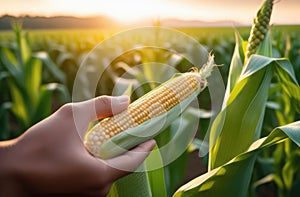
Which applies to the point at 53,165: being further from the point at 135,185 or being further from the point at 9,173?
the point at 135,185

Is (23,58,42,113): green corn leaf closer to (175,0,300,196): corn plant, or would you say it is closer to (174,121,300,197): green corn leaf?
(175,0,300,196): corn plant

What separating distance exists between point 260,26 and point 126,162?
2.52ft

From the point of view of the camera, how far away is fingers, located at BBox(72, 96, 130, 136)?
1102 millimetres

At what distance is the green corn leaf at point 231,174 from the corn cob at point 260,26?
0.46 meters

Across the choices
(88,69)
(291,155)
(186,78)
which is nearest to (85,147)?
(186,78)

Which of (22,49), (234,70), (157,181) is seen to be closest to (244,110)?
(234,70)

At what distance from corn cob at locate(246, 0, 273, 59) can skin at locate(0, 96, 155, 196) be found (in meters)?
0.75

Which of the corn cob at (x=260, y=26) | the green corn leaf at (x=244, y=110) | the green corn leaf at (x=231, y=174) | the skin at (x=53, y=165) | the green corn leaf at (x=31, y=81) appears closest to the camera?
the skin at (x=53, y=165)

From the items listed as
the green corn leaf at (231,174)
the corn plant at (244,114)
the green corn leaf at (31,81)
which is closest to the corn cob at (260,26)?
the corn plant at (244,114)

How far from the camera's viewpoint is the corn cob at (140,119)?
1129mm

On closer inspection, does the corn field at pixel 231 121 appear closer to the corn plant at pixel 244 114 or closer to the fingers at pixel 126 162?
the corn plant at pixel 244 114

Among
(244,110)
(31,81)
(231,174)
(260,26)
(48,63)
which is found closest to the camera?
(231,174)

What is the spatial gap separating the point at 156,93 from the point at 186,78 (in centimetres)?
11

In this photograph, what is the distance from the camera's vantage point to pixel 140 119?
3.91ft
